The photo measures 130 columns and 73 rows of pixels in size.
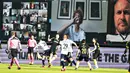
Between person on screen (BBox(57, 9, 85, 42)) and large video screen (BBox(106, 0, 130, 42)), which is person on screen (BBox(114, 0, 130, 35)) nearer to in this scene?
large video screen (BBox(106, 0, 130, 42))

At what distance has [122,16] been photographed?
98.7 feet

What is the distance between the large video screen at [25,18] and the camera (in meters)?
30.3

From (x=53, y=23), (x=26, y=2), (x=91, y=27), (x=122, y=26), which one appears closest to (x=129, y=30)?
(x=122, y=26)

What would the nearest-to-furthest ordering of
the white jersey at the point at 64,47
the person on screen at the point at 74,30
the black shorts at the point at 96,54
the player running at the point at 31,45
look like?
the white jersey at the point at 64,47 < the black shorts at the point at 96,54 < the player running at the point at 31,45 < the person on screen at the point at 74,30

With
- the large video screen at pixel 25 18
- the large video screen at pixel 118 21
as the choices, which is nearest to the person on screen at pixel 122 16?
the large video screen at pixel 118 21

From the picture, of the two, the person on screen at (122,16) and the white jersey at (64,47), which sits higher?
the person on screen at (122,16)

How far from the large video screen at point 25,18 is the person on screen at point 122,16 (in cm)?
466

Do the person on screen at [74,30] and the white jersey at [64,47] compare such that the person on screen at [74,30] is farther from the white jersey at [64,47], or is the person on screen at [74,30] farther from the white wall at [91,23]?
the white jersey at [64,47]

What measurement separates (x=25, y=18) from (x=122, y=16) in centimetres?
646

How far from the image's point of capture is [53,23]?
3022 centimetres

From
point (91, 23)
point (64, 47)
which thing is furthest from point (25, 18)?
point (64, 47)

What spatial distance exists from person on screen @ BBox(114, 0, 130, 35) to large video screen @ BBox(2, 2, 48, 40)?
4.66 metres

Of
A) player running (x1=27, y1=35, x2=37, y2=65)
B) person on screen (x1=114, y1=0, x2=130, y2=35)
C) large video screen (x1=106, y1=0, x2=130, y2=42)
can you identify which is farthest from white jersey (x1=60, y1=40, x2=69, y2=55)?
person on screen (x1=114, y1=0, x2=130, y2=35)

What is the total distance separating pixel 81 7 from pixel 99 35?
2244 millimetres
